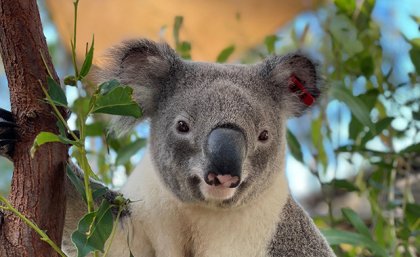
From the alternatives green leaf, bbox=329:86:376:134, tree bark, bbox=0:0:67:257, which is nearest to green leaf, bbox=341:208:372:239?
green leaf, bbox=329:86:376:134

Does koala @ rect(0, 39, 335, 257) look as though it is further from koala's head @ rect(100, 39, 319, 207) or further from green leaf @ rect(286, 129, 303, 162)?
green leaf @ rect(286, 129, 303, 162)

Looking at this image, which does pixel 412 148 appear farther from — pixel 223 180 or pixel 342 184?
pixel 223 180

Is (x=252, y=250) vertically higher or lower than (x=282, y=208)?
lower

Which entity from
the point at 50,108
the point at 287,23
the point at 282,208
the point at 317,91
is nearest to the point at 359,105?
the point at 317,91

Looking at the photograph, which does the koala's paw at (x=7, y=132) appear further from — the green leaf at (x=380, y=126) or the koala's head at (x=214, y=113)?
the green leaf at (x=380, y=126)

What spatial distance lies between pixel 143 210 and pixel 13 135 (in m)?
0.70

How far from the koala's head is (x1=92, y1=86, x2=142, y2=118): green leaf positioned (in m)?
0.36

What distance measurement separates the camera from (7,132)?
1.88 metres

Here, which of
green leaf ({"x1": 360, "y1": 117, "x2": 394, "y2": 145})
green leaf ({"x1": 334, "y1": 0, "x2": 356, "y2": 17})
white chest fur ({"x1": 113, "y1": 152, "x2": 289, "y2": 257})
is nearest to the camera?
white chest fur ({"x1": 113, "y1": 152, "x2": 289, "y2": 257})

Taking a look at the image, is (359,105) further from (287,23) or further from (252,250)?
(287,23)

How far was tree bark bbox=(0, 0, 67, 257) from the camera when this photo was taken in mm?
1803

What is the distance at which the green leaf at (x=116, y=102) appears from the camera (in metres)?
1.73

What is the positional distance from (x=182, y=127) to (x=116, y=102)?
544 mm

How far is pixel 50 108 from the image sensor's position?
6.05 feet
